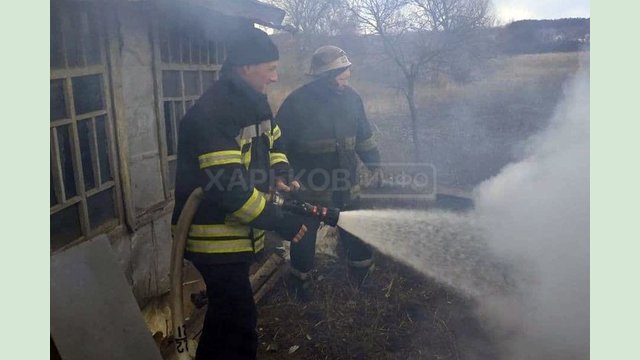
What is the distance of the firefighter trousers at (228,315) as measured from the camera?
3.20m

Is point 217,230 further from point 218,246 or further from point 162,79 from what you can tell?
point 162,79

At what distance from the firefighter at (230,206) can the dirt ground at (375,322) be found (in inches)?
34.6

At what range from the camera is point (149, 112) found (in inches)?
187

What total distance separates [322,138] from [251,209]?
189 cm

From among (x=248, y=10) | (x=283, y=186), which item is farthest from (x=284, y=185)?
(x=248, y=10)

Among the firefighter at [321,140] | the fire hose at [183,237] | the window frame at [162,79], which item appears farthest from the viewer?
the window frame at [162,79]

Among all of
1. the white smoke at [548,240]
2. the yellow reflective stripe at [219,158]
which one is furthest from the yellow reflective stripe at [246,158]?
the white smoke at [548,240]

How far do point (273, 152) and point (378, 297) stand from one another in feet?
6.13

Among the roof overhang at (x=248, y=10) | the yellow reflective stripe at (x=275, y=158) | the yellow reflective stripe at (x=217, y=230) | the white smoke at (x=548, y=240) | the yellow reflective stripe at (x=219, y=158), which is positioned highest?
the roof overhang at (x=248, y=10)

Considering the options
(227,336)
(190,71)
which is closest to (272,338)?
(227,336)

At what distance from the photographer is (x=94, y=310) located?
9.36 feet

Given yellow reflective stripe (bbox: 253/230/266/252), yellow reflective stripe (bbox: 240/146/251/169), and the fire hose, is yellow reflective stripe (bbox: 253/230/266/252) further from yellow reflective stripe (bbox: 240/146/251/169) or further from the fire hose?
yellow reflective stripe (bbox: 240/146/251/169)

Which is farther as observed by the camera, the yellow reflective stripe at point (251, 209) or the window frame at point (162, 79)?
the window frame at point (162, 79)

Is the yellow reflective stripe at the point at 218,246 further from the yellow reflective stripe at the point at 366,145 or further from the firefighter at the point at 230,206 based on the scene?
the yellow reflective stripe at the point at 366,145
